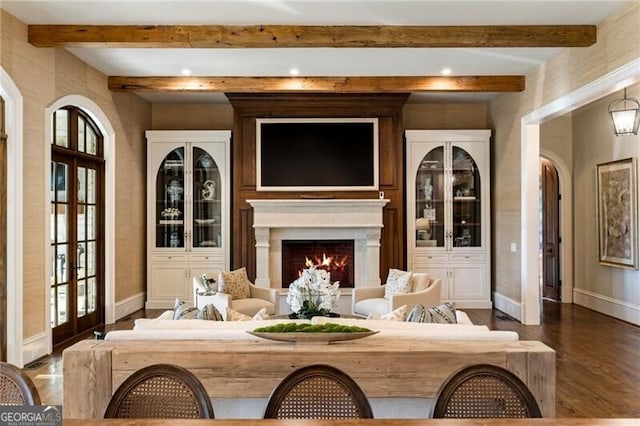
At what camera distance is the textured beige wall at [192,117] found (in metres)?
8.18

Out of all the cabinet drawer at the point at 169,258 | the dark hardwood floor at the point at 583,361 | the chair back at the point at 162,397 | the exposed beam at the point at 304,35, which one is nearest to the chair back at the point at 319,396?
the chair back at the point at 162,397

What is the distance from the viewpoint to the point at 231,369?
2408 millimetres

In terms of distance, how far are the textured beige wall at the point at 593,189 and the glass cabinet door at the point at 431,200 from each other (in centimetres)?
232

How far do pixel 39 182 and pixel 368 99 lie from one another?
15.0 feet

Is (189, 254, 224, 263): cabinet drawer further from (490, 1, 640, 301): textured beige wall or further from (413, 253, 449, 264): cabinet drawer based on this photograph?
(490, 1, 640, 301): textured beige wall

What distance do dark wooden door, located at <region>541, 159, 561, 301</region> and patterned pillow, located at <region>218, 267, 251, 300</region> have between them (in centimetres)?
557

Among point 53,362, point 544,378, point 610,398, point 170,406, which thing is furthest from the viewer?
point 53,362

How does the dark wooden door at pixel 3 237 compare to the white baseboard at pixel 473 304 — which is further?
the white baseboard at pixel 473 304

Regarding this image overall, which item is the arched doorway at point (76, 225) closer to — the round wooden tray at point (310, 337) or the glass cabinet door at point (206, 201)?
the glass cabinet door at point (206, 201)

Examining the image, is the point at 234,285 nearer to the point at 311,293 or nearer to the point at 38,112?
the point at 311,293

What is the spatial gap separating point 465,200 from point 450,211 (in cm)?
33

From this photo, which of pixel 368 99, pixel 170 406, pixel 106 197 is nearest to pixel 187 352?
pixel 170 406

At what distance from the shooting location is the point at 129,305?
7.29m

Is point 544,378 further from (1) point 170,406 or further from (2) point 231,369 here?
(1) point 170,406
